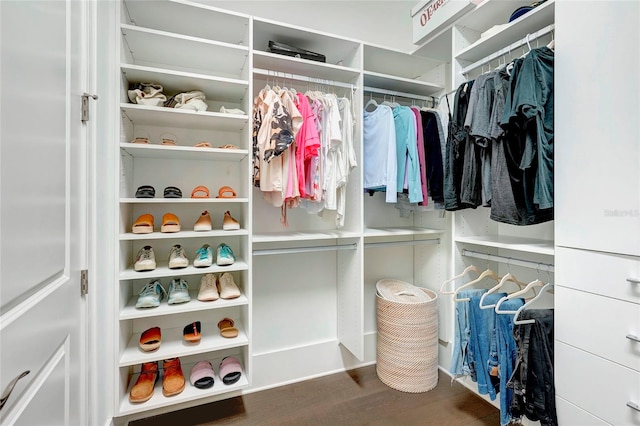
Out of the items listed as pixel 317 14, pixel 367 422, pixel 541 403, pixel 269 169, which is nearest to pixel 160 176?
pixel 269 169

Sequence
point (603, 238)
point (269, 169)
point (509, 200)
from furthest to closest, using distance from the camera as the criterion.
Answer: point (269, 169) → point (509, 200) → point (603, 238)

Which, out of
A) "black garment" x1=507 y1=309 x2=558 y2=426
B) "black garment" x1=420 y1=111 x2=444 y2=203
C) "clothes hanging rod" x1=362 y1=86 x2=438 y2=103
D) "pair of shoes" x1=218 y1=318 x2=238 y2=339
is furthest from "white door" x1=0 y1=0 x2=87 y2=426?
"black garment" x1=420 y1=111 x2=444 y2=203

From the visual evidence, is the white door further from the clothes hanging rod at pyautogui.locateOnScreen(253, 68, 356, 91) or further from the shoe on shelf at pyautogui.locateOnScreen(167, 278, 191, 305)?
the clothes hanging rod at pyautogui.locateOnScreen(253, 68, 356, 91)

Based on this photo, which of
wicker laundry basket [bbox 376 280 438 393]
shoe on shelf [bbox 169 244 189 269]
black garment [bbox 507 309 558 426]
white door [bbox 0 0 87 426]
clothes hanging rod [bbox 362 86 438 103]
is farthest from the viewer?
clothes hanging rod [bbox 362 86 438 103]

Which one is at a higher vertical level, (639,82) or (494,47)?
(494,47)

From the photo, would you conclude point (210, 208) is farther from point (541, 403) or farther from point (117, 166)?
point (541, 403)

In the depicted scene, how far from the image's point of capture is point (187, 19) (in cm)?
158

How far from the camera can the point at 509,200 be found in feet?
4.56

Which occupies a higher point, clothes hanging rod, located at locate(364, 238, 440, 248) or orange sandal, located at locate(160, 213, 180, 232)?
orange sandal, located at locate(160, 213, 180, 232)

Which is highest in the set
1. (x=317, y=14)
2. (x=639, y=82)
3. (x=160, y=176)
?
(x=317, y=14)

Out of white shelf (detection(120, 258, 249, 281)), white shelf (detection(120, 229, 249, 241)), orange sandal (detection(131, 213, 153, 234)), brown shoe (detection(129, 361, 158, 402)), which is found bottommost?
brown shoe (detection(129, 361, 158, 402))

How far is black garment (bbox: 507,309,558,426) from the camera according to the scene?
1291mm

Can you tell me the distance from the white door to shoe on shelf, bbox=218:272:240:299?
64 cm

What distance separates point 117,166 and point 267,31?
1117 mm
